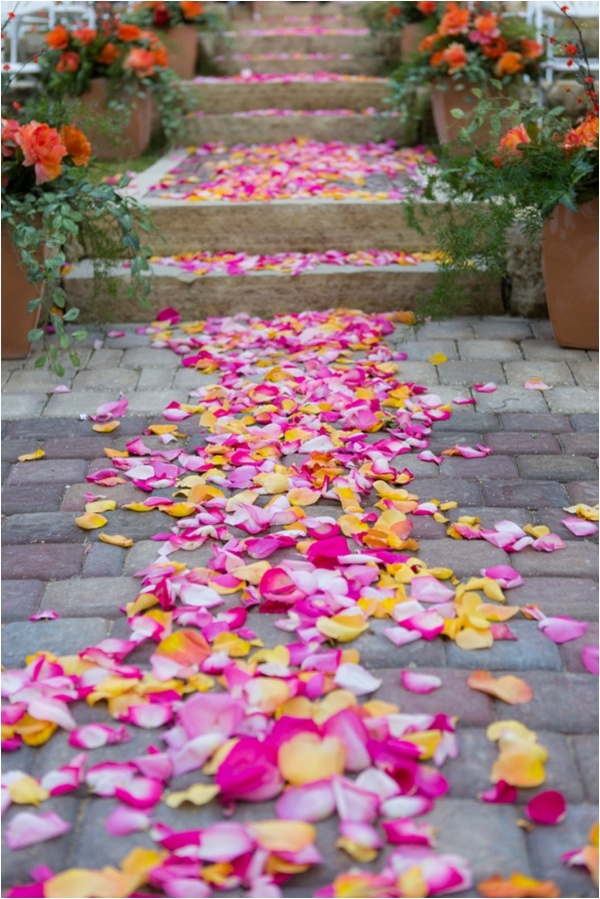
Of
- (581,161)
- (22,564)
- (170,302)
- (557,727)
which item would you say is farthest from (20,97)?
(557,727)

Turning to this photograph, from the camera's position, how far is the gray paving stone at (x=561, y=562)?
2.13 metres

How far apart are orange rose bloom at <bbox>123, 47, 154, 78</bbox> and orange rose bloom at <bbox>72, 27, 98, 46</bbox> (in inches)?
8.4

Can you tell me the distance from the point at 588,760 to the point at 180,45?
5658 millimetres

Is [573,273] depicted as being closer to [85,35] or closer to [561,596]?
[561,596]

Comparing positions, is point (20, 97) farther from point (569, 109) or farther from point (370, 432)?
point (370, 432)

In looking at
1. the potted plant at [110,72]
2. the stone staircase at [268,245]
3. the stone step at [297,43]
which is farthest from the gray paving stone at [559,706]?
the stone step at [297,43]

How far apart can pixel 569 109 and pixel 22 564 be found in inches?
167

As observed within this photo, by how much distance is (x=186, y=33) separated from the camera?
6.16 m

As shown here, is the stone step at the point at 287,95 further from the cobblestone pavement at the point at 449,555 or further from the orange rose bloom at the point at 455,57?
the cobblestone pavement at the point at 449,555

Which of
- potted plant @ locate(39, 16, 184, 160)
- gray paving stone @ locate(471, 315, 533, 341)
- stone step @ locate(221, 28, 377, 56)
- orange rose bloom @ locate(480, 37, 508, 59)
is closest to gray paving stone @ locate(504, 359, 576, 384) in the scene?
gray paving stone @ locate(471, 315, 533, 341)

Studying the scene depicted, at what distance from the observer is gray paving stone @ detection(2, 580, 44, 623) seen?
6.57 feet

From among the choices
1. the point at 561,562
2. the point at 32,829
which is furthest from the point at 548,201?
the point at 32,829

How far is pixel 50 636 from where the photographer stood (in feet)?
6.27

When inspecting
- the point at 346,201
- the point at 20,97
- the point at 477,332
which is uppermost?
the point at 20,97
